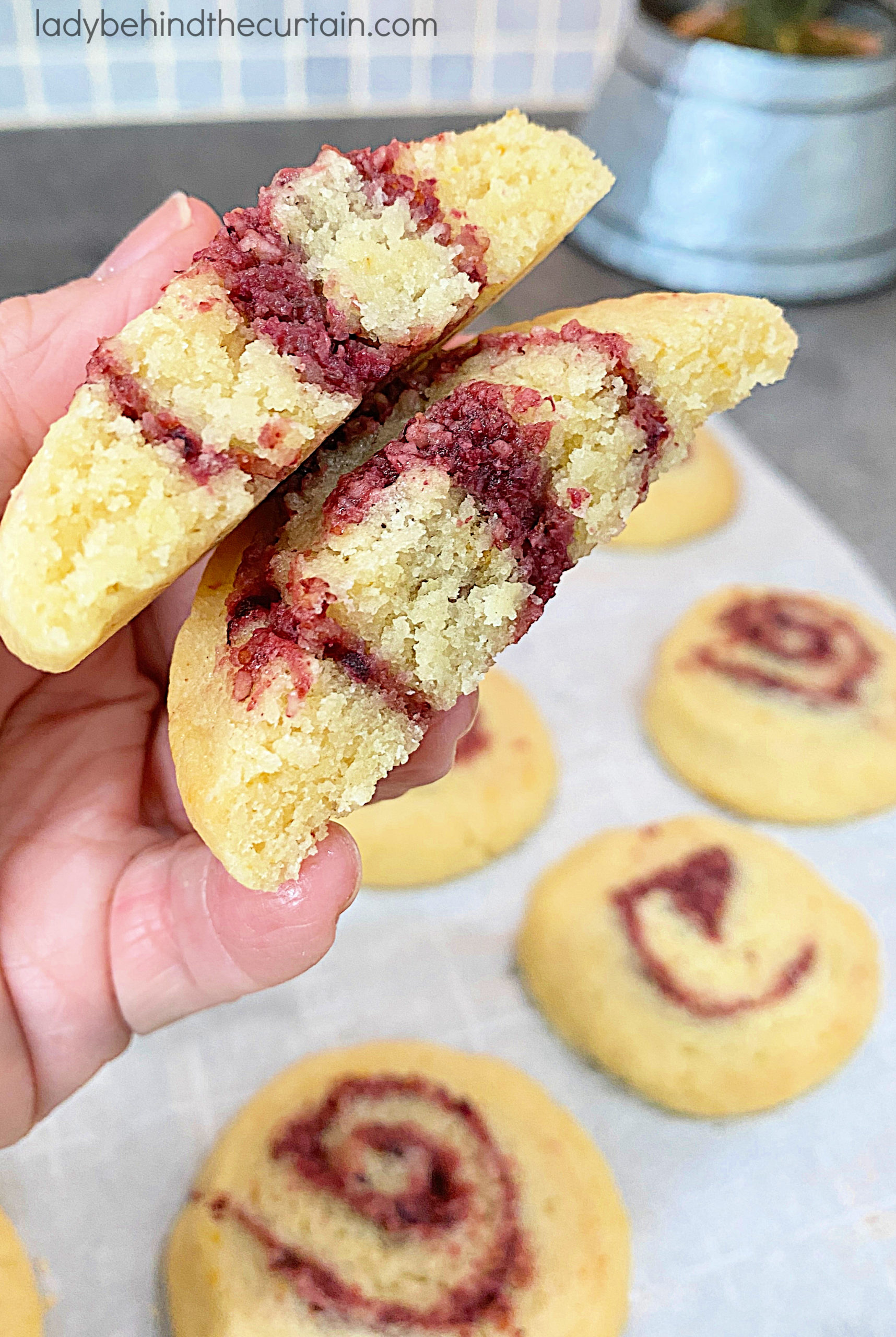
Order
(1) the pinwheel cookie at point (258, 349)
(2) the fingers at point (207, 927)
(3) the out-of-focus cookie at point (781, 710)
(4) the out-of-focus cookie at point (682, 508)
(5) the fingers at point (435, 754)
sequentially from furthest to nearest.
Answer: (4) the out-of-focus cookie at point (682, 508), (3) the out-of-focus cookie at point (781, 710), (5) the fingers at point (435, 754), (2) the fingers at point (207, 927), (1) the pinwheel cookie at point (258, 349)

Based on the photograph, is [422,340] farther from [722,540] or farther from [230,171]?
[230,171]

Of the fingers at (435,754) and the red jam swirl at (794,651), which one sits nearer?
the fingers at (435,754)

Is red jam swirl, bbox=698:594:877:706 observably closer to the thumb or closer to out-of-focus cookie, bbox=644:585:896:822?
out-of-focus cookie, bbox=644:585:896:822

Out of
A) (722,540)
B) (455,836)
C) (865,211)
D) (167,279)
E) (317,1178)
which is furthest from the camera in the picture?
(865,211)

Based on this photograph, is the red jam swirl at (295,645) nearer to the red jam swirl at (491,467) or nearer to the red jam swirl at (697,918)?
the red jam swirl at (491,467)

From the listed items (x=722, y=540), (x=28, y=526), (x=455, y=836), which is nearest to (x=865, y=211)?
(x=722, y=540)

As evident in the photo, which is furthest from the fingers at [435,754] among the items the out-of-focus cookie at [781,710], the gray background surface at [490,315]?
the gray background surface at [490,315]
